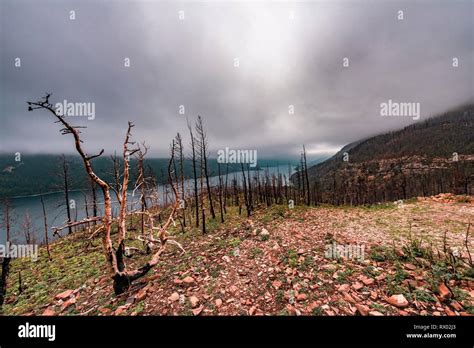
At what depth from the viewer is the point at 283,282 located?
578cm

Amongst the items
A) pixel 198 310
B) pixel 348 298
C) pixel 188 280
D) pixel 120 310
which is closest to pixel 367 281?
pixel 348 298

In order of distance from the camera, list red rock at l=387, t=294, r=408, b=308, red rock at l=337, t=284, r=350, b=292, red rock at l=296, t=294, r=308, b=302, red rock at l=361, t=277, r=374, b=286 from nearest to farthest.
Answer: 1. red rock at l=387, t=294, r=408, b=308
2. red rock at l=296, t=294, r=308, b=302
3. red rock at l=337, t=284, r=350, b=292
4. red rock at l=361, t=277, r=374, b=286

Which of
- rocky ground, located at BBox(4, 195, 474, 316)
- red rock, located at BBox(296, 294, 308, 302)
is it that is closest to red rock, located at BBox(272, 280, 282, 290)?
rocky ground, located at BBox(4, 195, 474, 316)

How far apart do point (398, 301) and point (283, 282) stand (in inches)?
121

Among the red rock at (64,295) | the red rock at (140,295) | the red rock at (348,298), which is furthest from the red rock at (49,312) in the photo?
the red rock at (348,298)

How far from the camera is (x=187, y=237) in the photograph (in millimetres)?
13141

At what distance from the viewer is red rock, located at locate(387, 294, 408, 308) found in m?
4.38

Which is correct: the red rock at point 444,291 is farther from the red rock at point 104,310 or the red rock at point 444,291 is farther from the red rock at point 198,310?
the red rock at point 104,310

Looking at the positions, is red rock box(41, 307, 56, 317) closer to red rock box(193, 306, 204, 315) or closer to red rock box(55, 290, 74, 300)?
red rock box(55, 290, 74, 300)

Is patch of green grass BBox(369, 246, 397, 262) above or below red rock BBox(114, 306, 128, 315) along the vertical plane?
above
